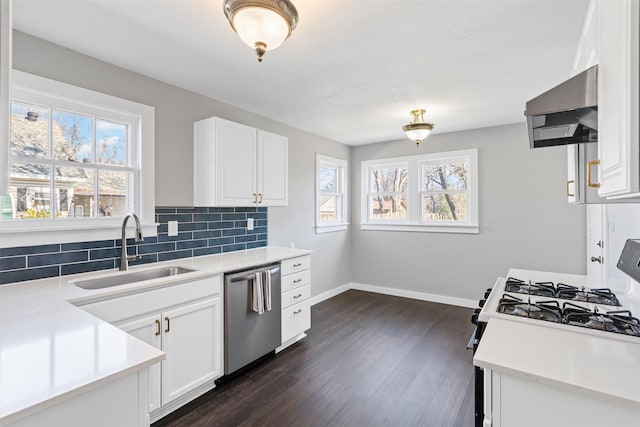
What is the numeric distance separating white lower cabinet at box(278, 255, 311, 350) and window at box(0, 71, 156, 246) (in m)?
1.23

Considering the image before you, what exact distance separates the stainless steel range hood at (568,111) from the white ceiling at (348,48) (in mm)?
748

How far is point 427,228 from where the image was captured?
14.8ft

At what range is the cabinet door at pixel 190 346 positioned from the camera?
201 cm

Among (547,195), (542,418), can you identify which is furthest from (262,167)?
(547,195)

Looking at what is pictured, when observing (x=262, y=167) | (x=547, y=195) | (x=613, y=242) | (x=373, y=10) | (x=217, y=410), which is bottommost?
(x=217, y=410)

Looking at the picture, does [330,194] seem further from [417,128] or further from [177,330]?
[177,330]

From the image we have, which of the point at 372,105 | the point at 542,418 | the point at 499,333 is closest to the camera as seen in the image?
the point at 542,418

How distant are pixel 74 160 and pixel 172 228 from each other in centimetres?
84

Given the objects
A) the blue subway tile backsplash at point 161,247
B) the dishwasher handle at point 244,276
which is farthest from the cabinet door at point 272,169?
the dishwasher handle at point 244,276

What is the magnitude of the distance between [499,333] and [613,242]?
5.71 ft

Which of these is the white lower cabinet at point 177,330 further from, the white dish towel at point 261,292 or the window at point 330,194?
the window at point 330,194

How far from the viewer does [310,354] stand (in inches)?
115

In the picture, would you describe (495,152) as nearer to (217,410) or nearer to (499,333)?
(499,333)

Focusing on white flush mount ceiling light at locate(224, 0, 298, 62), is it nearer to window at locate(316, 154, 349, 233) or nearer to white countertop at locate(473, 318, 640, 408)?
white countertop at locate(473, 318, 640, 408)
